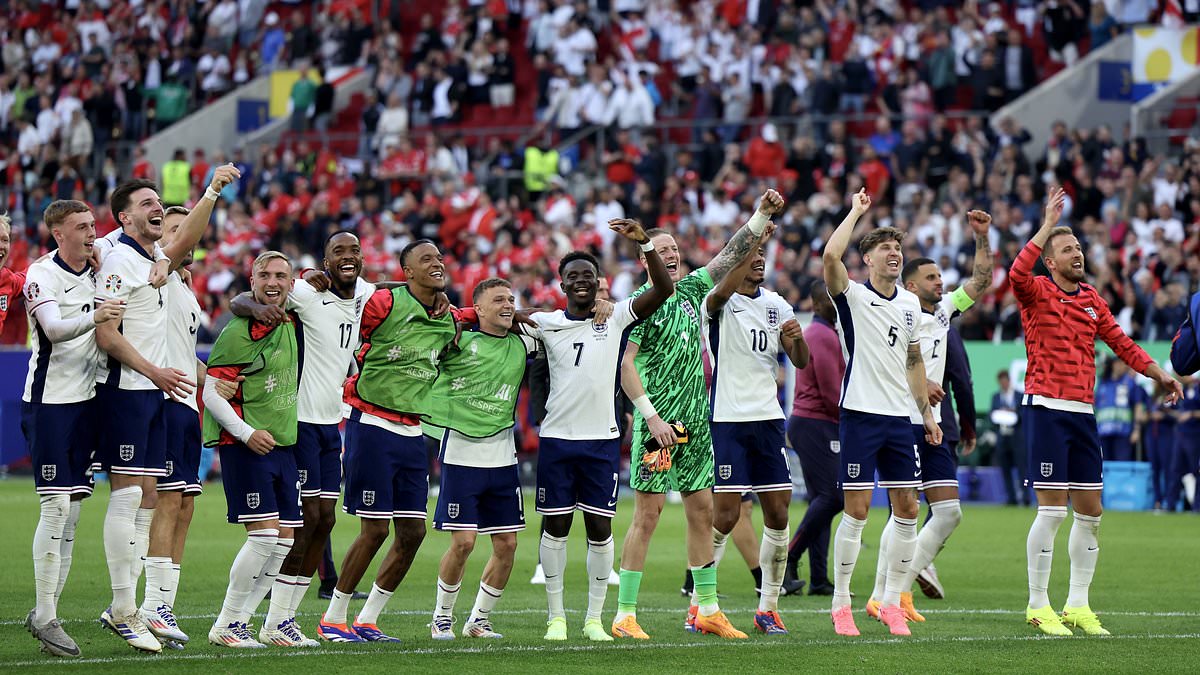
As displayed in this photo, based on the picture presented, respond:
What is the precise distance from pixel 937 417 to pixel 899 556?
1.74 metres

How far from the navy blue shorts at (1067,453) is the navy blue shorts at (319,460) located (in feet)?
16.0

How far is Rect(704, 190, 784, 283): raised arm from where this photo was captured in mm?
11172

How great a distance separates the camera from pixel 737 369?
12438mm

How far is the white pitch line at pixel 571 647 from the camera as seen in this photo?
9.76 m

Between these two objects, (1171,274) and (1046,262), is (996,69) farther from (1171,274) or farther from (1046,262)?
(1046,262)

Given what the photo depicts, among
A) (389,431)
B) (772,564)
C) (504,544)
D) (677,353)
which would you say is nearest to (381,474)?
(389,431)

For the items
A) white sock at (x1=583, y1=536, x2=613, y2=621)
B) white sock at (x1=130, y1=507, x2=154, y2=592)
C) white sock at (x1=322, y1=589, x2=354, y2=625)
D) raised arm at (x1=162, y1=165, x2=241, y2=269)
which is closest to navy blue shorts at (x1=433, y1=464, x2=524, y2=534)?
white sock at (x1=583, y1=536, x2=613, y2=621)

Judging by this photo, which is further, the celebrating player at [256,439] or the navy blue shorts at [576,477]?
the navy blue shorts at [576,477]

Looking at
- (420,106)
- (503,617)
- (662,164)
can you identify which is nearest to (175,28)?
(420,106)

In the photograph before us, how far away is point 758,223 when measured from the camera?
1127cm

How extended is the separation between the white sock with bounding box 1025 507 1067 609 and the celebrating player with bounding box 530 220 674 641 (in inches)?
119

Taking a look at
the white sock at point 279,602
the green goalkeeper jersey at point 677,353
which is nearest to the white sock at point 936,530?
the green goalkeeper jersey at point 677,353

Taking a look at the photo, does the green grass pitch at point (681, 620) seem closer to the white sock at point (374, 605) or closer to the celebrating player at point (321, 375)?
the white sock at point (374, 605)

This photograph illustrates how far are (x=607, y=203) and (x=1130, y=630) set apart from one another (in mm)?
20023
